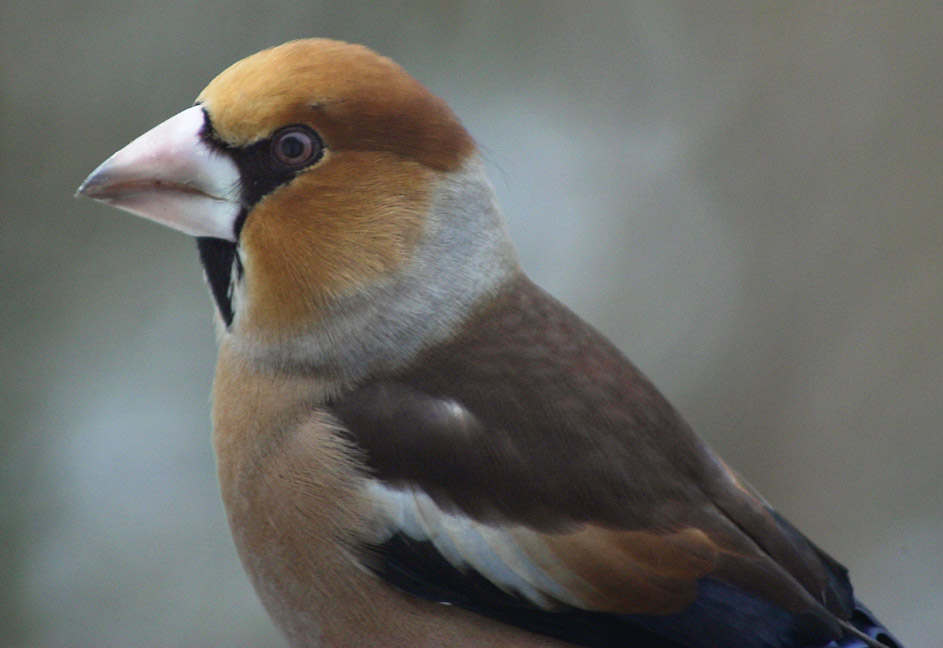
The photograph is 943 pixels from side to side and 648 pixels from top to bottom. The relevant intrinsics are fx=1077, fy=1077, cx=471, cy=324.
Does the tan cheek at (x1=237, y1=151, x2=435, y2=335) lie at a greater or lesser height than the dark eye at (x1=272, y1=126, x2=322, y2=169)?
lesser

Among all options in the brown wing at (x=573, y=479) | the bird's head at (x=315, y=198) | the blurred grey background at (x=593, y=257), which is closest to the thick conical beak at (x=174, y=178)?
the bird's head at (x=315, y=198)

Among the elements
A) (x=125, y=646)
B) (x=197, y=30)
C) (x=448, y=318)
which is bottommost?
(x=125, y=646)

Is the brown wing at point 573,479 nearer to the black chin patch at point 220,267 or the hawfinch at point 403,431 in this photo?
the hawfinch at point 403,431

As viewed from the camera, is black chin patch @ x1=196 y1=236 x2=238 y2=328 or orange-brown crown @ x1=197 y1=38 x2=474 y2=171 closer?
orange-brown crown @ x1=197 y1=38 x2=474 y2=171

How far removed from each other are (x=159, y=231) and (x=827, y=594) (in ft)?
7.99

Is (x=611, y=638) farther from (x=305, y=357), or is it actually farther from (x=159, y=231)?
(x=159, y=231)

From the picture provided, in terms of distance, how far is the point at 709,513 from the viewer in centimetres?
172

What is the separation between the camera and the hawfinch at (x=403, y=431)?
1.65 m

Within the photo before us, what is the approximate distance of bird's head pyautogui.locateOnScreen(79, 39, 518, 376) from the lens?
1.68 metres

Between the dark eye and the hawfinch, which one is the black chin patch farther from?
the dark eye

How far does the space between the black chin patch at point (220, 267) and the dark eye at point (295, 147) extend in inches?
6.5

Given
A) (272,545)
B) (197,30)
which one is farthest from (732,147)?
(272,545)

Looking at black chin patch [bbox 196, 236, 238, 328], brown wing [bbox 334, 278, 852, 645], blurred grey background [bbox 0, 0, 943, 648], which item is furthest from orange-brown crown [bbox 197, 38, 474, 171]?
blurred grey background [bbox 0, 0, 943, 648]

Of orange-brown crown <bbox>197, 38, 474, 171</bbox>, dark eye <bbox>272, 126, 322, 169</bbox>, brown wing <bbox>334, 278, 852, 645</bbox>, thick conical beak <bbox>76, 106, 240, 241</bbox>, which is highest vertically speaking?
orange-brown crown <bbox>197, 38, 474, 171</bbox>
